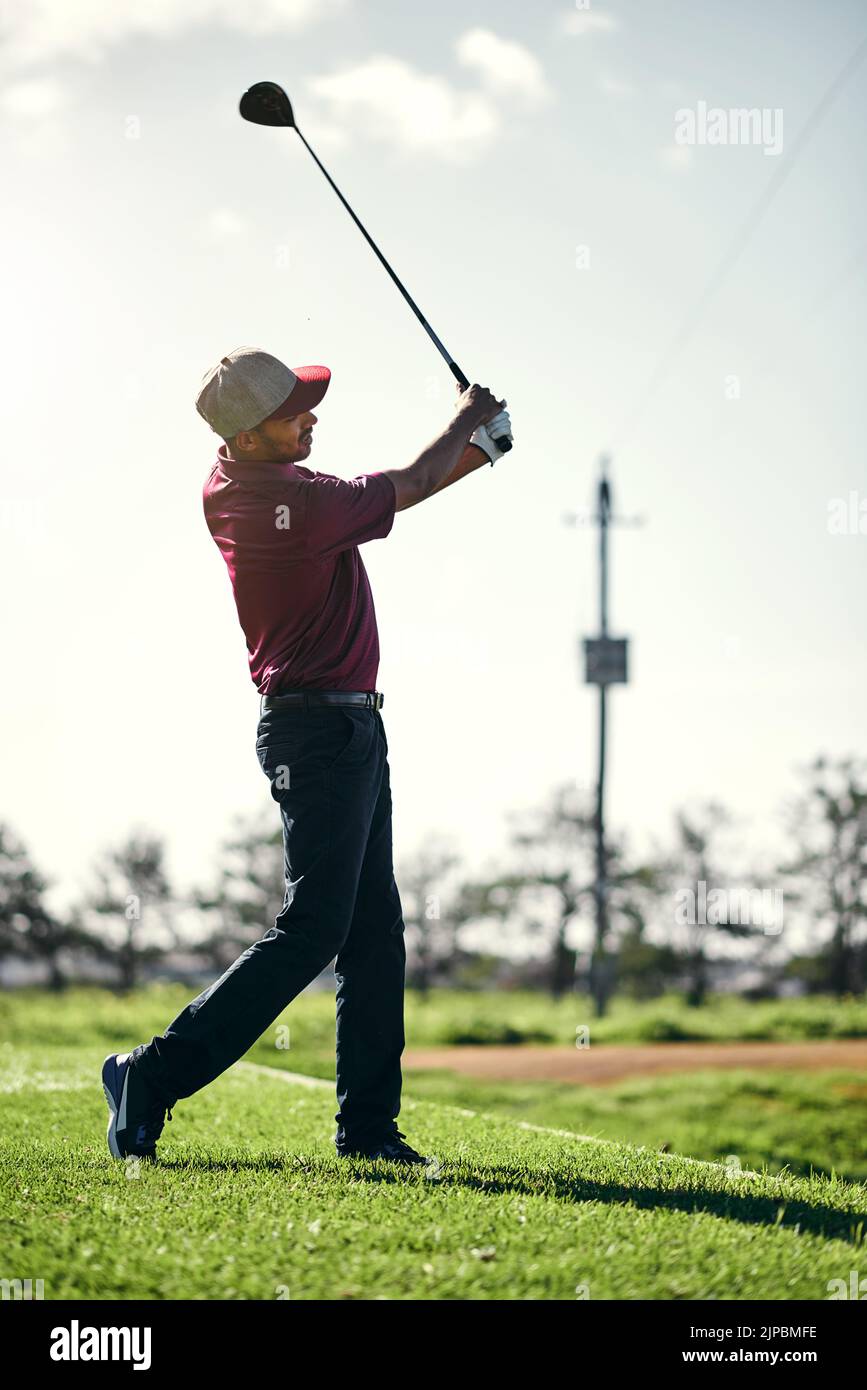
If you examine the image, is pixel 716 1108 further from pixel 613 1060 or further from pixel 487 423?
pixel 487 423

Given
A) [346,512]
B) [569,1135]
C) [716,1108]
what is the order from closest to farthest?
[346,512] < [569,1135] < [716,1108]

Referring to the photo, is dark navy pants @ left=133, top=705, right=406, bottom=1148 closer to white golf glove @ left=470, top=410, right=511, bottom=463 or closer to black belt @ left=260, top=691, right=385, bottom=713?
black belt @ left=260, top=691, right=385, bottom=713

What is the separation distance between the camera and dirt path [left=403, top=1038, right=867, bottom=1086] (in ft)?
44.9

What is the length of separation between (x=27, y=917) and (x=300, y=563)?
44135mm

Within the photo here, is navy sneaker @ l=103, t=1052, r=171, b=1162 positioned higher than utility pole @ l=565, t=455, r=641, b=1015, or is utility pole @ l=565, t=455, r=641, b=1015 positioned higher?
utility pole @ l=565, t=455, r=641, b=1015

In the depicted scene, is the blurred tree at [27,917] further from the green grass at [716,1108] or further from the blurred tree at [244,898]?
the green grass at [716,1108]

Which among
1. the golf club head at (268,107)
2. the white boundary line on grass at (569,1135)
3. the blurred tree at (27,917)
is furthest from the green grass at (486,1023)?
the blurred tree at (27,917)

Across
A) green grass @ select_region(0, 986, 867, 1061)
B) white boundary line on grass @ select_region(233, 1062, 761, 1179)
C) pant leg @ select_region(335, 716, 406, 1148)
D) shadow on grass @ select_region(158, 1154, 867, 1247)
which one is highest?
pant leg @ select_region(335, 716, 406, 1148)

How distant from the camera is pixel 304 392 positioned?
3.93m

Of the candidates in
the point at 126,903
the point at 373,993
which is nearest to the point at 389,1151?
the point at 373,993

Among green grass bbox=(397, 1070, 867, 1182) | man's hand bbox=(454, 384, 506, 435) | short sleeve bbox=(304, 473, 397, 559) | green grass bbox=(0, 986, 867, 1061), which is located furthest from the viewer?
green grass bbox=(0, 986, 867, 1061)

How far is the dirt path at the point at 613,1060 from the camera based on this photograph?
13688 mm

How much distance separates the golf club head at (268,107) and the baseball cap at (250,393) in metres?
1.92

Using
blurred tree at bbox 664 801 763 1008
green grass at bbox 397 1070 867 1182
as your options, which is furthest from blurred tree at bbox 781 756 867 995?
green grass at bbox 397 1070 867 1182
